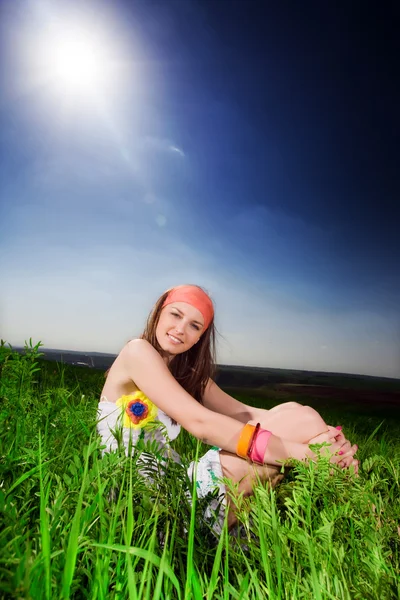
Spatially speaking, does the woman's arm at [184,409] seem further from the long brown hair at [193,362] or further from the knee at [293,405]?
the long brown hair at [193,362]

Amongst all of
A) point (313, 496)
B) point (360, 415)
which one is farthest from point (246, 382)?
point (313, 496)

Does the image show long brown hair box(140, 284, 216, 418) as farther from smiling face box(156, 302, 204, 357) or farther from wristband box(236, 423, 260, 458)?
wristband box(236, 423, 260, 458)

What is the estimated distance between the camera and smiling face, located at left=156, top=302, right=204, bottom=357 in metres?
1.92

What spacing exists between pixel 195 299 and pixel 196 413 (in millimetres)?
578

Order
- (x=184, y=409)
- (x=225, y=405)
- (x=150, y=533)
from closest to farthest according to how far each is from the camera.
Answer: (x=150, y=533), (x=184, y=409), (x=225, y=405)

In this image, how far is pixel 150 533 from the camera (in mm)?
877

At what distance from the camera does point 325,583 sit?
25.2 inches

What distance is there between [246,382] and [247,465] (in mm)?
7010

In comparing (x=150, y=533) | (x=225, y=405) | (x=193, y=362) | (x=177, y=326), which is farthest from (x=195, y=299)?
(x=150, y=533)

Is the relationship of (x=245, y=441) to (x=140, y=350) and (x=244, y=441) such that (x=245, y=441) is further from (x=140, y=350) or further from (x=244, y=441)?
(x=140, y=350)

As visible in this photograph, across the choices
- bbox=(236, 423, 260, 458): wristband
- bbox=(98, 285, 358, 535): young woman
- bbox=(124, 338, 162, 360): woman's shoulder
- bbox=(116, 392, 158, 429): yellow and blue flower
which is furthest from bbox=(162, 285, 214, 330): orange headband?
bbox=(236, 423, 260, 458): wristband

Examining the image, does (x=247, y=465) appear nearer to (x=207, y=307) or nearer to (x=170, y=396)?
(x=170, y=396)

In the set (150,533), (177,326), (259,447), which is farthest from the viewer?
(177,326)

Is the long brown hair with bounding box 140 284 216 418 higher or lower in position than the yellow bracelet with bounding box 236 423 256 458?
higher
